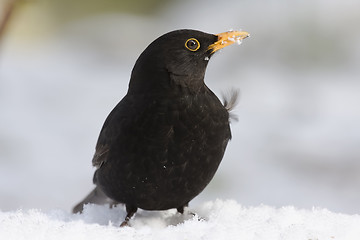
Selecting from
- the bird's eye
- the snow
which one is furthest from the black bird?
the snow

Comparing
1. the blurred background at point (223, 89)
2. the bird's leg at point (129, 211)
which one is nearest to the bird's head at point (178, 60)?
the bird's leg at point (129, 211)

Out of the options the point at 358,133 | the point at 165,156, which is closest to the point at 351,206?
the point at 358,133

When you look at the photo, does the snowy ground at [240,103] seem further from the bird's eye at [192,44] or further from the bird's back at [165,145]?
the bird's eye at [192,44]

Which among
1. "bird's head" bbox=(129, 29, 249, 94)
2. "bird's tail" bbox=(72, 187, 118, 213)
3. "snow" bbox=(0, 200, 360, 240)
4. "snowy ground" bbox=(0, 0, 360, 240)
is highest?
"snowy ground" bbox=(0, 0, 360, 240)

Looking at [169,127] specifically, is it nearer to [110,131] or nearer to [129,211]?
[110,131]

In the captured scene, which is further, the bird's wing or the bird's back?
the bird's wing

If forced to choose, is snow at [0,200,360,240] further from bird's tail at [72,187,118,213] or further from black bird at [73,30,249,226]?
bird's tail at [72,187,118,213]

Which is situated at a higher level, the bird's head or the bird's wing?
the bird's head
